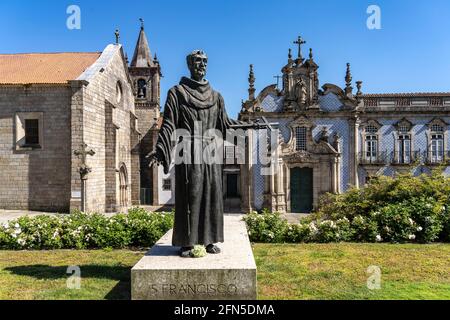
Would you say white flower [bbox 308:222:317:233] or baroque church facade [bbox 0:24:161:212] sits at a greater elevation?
baroque church facade [bbox 0:24:161:212]

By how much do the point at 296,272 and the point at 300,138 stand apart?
18.5m

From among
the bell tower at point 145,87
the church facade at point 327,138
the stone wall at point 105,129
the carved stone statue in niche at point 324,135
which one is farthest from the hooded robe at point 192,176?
the bell tower at point 145,87

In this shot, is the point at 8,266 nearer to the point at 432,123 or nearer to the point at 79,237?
the point at 79,237

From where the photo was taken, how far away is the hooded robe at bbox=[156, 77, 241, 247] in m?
5.50

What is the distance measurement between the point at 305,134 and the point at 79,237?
1807 centimetres

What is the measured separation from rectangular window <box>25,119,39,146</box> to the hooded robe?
62.0 ft

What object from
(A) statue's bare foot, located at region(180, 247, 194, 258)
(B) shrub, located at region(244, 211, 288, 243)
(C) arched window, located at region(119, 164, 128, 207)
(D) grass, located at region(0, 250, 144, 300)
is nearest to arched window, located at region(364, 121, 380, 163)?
(B) shrub, located at region(244, 211, 288, 243)

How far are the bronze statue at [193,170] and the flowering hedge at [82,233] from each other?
443 centimetres

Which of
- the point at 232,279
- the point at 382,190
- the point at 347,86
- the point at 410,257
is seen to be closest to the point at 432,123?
the point at 347,86

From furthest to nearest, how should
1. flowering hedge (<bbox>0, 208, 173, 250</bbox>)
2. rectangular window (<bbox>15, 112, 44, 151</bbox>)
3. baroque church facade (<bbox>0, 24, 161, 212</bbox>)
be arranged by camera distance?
rectangular window (<bbox>15, 112, 44, 151</bbox>)
baroque church facade (<bbox>0, 24, 161, 212</bbox>)
flowering hedge (<bbox>0, 208, 173, 250</bbox>)

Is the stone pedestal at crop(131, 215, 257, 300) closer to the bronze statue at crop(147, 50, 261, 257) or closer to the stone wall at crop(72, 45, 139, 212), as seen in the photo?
the bronze statue at crop(147, 50, 261, 257)

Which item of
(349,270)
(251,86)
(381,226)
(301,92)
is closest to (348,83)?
(301,92)

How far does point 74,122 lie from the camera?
2047 cm

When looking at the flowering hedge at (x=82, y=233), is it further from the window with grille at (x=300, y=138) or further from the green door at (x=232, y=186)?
the green door at (x=232, y=186)
